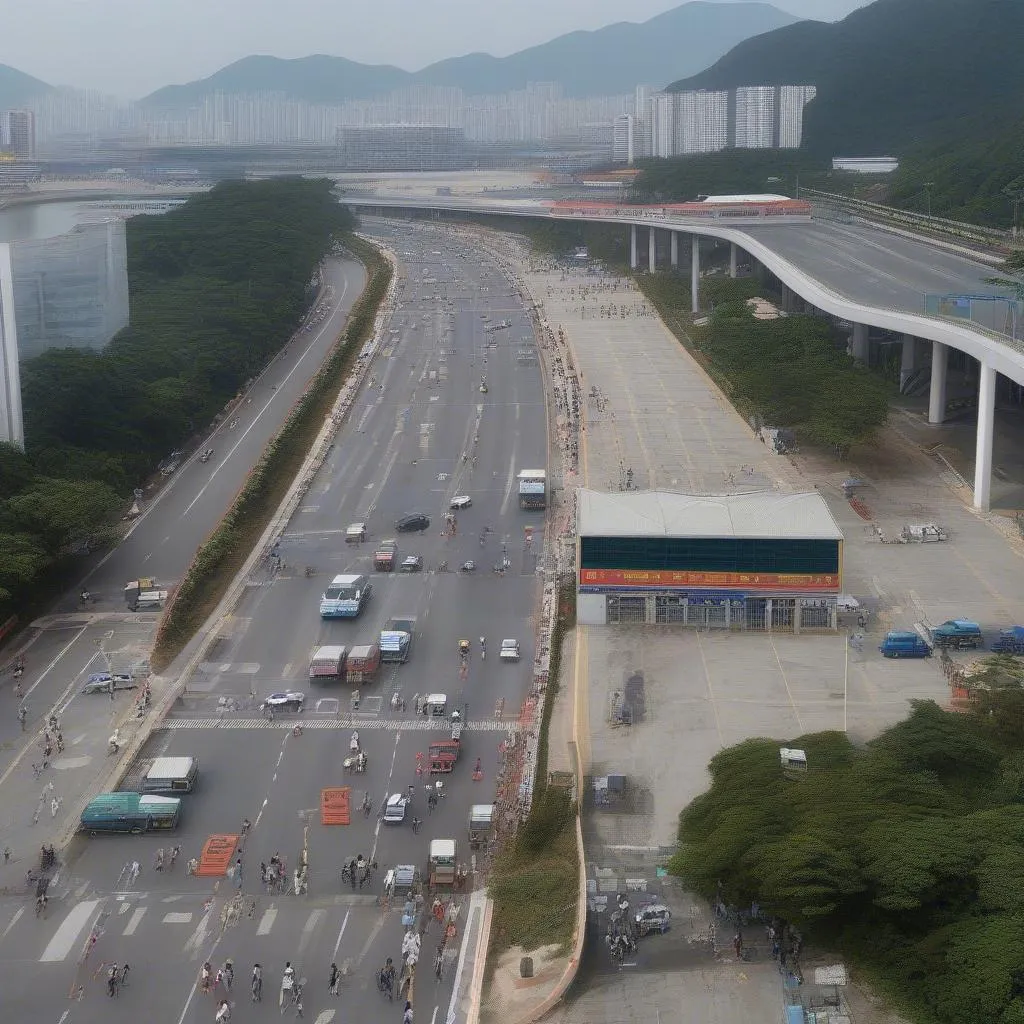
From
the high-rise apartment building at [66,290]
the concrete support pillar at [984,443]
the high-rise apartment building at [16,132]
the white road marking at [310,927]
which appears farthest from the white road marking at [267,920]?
the high-rise apartment building at [16,132]

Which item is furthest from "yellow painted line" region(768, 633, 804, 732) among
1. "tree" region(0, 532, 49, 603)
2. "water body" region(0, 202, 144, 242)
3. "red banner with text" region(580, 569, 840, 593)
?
"water body" region(0, 202, 144, 242)

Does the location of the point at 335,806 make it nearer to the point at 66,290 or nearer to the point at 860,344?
the point at 66,290

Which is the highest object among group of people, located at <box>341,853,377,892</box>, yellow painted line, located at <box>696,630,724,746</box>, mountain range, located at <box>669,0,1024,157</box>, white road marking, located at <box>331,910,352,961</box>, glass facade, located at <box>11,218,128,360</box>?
mountain range, located at <box>669,0,1024,157</box>

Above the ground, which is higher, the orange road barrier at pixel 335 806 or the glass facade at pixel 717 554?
the glass facade at pixel 717 554

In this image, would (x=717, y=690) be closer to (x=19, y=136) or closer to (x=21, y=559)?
(x=21, y=559)

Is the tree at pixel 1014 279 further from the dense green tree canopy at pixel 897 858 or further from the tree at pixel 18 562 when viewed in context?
the tree at pixel 18 562

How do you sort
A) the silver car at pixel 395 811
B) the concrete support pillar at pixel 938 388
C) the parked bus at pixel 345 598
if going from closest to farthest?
1. the silver car at pixel 395 811
2. the parked bus at pixel 345 598
3. the concrete support pillar at pixel 938 388

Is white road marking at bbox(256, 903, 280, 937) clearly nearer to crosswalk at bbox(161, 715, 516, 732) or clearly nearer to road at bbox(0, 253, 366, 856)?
road at bbox(0, 253, 366, 856)

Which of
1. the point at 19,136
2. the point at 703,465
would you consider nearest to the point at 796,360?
the point at 703,465
